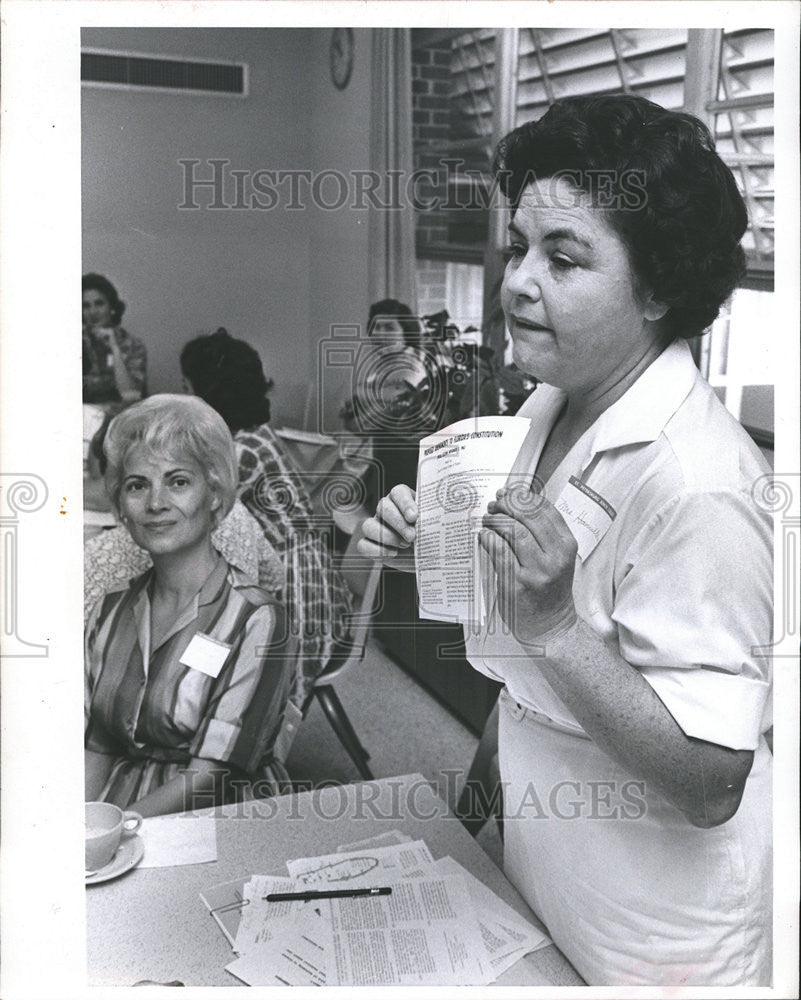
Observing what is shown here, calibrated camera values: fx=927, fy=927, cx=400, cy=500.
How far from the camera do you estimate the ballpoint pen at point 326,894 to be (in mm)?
1274

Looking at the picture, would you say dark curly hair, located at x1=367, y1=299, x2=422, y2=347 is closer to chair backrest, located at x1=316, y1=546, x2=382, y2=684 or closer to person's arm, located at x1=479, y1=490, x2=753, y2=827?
chair backrest, located at x1=316, y1=546, x2=382, y2=684

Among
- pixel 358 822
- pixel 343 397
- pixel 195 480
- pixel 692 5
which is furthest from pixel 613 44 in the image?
pixel 358 822

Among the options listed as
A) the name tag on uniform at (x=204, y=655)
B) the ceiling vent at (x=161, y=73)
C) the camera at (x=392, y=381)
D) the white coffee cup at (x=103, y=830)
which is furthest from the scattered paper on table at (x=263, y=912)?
the ceiling vent at (x=161, y=73)

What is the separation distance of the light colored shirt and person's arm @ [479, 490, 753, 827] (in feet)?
0.08

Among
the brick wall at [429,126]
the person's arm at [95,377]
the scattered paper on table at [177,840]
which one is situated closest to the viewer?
the scattered paper on table at [177,840]

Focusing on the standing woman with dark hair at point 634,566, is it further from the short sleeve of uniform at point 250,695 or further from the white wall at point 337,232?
the short sleeve of uniform at point 250,695

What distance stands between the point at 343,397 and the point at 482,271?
13.3 inches

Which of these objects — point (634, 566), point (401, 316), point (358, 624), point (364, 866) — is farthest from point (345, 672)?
point (634, 566)

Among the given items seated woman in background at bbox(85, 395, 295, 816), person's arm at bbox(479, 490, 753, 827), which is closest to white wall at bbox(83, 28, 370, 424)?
seated woman in background at bbox(85, 395, 295, 816)

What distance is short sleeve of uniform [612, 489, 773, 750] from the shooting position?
100 centimetres

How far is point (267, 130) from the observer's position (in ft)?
4.90

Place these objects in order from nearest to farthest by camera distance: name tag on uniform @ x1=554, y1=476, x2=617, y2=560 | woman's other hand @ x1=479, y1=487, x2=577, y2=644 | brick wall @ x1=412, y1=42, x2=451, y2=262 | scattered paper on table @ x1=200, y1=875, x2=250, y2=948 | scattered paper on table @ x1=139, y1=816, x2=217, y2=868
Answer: woman's other hand @ x1=479, y1=487, x2=577, y2=644
name tag on uniform @ x1=554, y1=476, x2=617, y2=560
scattered paper on table @ x1=200, y1=875, x2=250, y2=948
scattered paper on table @ x1=139, y1=816, x2=217, y2=868
brick wall @ x1=412, y1=42, x2=451, y2=262

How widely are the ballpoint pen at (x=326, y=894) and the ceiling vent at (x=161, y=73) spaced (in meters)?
1.20

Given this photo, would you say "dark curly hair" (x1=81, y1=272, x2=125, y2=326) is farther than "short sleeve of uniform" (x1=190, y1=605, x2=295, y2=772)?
No
